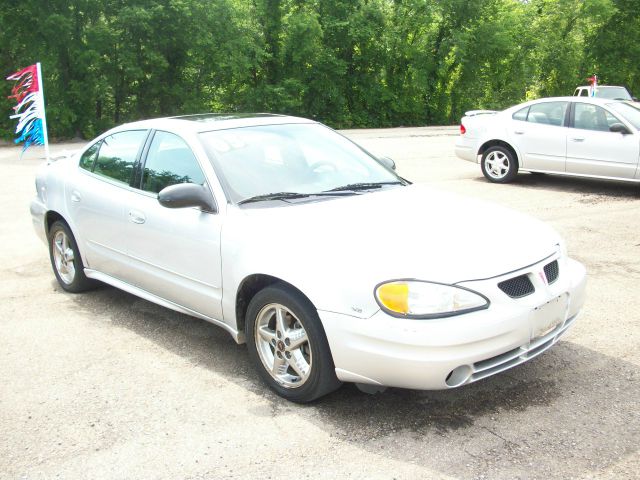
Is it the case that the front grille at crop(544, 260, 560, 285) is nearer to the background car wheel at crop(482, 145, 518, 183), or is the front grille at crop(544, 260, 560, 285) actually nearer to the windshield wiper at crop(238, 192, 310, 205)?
the windshield wiper at crop(238, 192, 310, 205)

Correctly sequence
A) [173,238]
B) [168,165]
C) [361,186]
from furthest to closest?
[168,165], [361,186], [173,238]

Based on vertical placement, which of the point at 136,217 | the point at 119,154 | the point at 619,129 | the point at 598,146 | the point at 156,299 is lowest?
the point at 156,299

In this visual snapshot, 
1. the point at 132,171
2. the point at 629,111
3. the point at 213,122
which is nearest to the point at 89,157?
the point at 132,171

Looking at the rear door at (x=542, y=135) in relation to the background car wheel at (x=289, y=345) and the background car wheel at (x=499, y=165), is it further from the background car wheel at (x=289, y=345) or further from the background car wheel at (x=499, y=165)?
the background car wheel at (x=289, y=345)

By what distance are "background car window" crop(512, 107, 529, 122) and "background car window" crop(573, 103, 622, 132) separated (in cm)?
87

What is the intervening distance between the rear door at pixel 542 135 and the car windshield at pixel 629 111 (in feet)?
2.41

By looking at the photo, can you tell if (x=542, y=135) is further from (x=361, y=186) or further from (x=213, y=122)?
(x=213, y=122)

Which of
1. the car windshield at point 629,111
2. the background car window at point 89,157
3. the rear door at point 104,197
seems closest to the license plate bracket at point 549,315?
the rear door at point 104,197

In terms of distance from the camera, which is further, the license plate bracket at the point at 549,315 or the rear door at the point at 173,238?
the rear door at the point at 173,238

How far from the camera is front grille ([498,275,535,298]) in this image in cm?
353

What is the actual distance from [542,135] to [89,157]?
782cm

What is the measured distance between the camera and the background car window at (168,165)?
4618mm

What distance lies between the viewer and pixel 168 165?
4855 millimetres

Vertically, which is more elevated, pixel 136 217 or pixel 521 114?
pixel 521 114
